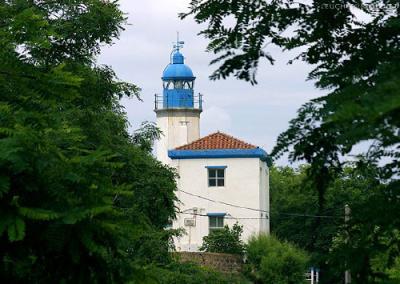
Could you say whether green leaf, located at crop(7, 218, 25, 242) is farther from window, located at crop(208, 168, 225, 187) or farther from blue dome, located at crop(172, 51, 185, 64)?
blue dome, located at crop(172, 51, 185, 64)

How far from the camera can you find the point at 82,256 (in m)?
9.91

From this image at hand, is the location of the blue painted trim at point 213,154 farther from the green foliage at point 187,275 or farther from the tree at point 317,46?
the tree at point 317,46

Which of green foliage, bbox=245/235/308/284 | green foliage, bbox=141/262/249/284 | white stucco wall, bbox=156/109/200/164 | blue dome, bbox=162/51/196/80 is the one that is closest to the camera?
green foliage, bbox=141/262/249/284

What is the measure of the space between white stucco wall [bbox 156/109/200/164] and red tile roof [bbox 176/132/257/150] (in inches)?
203

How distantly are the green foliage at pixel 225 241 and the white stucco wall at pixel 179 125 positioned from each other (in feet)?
36.2

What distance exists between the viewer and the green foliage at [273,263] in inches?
2287

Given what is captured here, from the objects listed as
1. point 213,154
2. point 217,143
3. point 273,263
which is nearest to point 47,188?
point 273,263

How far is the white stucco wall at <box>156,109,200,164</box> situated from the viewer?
74750mm

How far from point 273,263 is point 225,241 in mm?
5100

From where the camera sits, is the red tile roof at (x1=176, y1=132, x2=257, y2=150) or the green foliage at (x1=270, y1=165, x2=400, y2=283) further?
the red tile roof at (x1=176, y1=132, x2=257, y2=150)

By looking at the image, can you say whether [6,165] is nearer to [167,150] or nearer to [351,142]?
[351,142]

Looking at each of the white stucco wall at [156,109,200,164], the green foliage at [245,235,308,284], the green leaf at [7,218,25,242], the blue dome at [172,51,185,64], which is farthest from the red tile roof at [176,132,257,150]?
the green leaf at [7,218,25,242]

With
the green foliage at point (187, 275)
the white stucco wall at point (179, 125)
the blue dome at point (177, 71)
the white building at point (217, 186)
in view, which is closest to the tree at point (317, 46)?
the green foliage at point (187, 275)

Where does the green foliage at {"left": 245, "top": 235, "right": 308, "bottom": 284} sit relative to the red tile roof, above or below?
below
